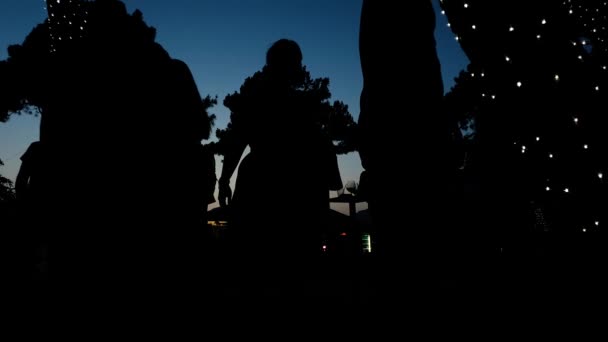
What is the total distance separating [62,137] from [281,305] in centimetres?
172

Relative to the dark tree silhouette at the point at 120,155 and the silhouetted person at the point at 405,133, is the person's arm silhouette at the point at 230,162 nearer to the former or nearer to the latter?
the dark tree silhouette at the point at 120,155

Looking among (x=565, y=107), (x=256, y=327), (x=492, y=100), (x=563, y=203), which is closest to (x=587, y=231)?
(x=563, y=203)

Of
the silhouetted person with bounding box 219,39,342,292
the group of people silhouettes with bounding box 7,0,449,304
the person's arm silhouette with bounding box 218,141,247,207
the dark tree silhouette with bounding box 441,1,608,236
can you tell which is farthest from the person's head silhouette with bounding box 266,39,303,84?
the dark tree silhouette with bounding box 441,1,608,236

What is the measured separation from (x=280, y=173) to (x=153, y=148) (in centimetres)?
100

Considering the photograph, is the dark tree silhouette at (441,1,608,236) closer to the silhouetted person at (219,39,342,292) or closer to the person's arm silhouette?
the silhouetted person at (219,39,342,292)

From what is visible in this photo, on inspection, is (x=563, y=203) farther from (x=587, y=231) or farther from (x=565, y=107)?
(x=565, y=107)

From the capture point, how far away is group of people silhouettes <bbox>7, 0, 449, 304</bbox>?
59.4 inches

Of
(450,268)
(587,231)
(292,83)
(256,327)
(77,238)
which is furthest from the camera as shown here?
(587,231)

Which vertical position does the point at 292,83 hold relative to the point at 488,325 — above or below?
above

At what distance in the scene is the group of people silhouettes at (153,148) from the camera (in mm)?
1510

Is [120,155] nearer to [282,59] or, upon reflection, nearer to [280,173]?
[280,173]

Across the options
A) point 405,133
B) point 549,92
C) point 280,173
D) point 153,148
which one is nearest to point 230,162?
point 280,173

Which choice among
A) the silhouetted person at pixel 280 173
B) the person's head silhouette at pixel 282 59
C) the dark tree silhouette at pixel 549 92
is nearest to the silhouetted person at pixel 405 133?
the silhouetted person at pixel 280 173

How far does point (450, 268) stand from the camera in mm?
1594
